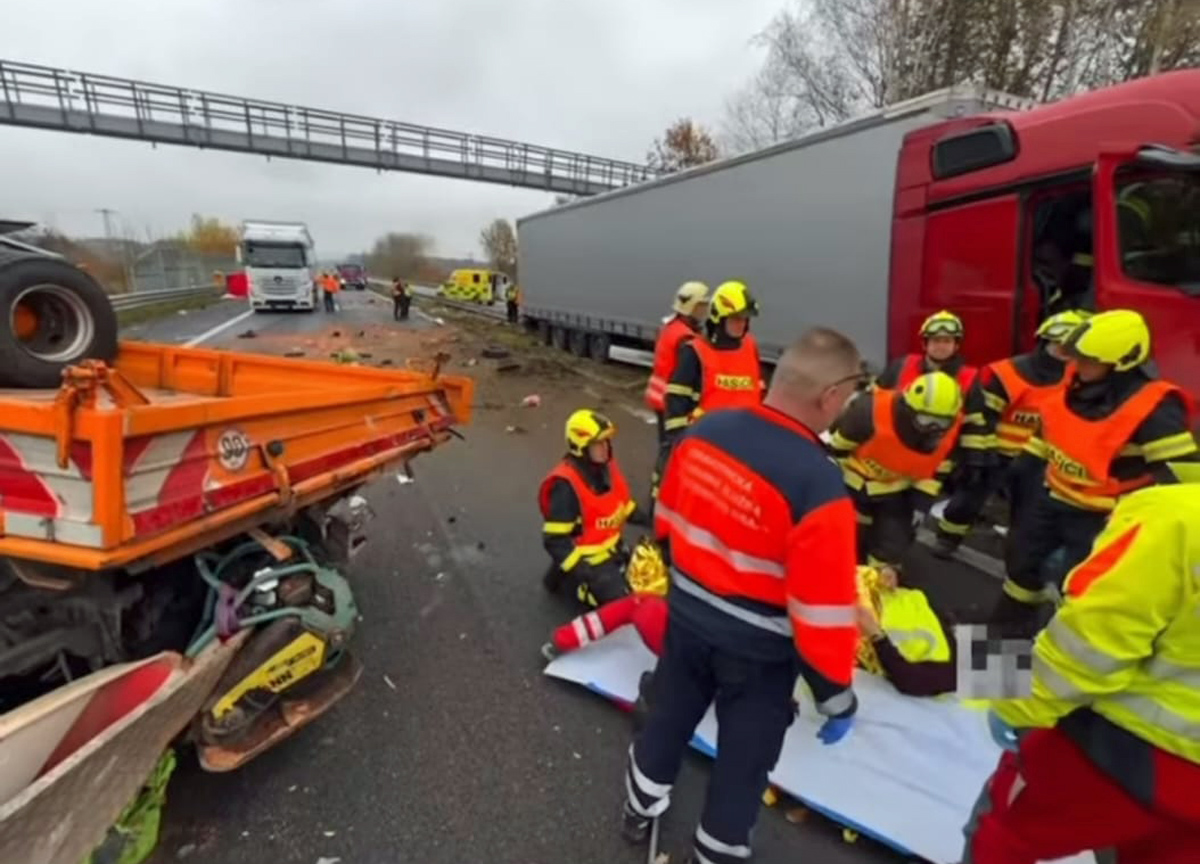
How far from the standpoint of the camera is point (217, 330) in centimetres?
1747

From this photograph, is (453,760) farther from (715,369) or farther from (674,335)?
(674,335)

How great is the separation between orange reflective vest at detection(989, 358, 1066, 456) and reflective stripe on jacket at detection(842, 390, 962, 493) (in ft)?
1.12

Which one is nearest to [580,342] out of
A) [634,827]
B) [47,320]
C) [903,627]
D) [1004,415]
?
[1004,415]

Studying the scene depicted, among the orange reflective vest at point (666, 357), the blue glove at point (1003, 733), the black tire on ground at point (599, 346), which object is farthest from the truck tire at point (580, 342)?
the blue glove at point (1003, 733)

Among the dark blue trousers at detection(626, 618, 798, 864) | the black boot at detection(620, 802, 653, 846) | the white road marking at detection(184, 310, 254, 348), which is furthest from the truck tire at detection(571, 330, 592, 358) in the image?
the dark blue trousers at detection(626, 618, 798, 864)

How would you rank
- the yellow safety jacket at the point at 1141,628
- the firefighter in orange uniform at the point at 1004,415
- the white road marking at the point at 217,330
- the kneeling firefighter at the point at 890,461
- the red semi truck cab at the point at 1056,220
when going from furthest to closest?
the white road marking at the point at 217,330 → the red semi truck cab at the point at 1056,220 → the firefighter in orange uniform at the point at 1004,415 → the kneeling firefighter at the point at 890,461 → the yellow safety jacket at the point at 1141,628

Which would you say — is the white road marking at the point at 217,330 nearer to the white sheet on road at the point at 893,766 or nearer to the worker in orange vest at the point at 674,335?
the worker in orange vest at the point at 674,335

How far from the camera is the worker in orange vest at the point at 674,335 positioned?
482 centimetres

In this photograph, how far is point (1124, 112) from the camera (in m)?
4.14

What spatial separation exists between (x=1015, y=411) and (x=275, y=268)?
24370 mm

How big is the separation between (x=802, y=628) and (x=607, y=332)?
466 inches

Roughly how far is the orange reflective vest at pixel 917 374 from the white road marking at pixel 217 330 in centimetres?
1130

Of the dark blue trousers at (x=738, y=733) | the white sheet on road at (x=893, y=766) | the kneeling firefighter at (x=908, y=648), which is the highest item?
the dark blue trousers at (x=738, y=733)

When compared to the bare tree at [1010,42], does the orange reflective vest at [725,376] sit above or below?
below
